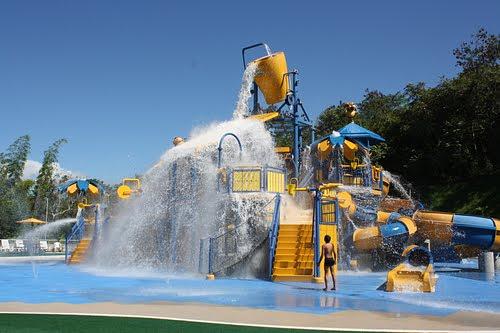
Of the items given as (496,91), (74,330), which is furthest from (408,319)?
(496,91)

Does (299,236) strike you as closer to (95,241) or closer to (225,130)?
(225,130)

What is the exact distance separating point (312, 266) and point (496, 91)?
100ft

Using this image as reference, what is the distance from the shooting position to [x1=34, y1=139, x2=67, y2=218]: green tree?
60031 mm

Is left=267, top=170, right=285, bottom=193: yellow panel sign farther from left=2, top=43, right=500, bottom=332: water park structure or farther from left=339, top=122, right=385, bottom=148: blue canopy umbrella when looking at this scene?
left=339, top=122, right=385, bottom=148: blue canopy umbrella

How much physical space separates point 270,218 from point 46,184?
160 feet

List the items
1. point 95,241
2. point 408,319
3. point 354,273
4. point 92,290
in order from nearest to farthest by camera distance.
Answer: point 408,319 → point 92,290 → point 354,273 → point 95,241

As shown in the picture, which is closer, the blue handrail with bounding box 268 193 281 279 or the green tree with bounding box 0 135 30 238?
the blue handrail with bounding box 268 193 281 279

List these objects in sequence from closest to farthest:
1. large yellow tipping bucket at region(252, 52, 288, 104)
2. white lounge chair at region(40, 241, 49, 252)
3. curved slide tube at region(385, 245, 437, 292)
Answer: curved slide tube at region(385, 245, 437, 292) < large yellow tipping bucket at region(252, 52, 288, 104) < white lounge chair at region(40, 241, 49, 252)

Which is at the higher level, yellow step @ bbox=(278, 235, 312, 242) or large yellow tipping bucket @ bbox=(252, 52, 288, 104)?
large yellow tipping bucket @ bbox=(252, 52, 288, 104)

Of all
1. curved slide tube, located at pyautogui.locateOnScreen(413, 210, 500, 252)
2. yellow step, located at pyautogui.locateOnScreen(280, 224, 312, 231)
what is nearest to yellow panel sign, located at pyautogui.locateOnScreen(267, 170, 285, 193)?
yellow step, located at pyautogui.locateOnScreen(280, 224, 312, 231)

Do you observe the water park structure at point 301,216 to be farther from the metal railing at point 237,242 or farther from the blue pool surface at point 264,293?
the blue pool surface at point 264,293

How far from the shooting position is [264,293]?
496 inches

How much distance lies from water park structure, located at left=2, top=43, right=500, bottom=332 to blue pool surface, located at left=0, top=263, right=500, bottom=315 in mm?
323

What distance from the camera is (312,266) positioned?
15.5 meters
